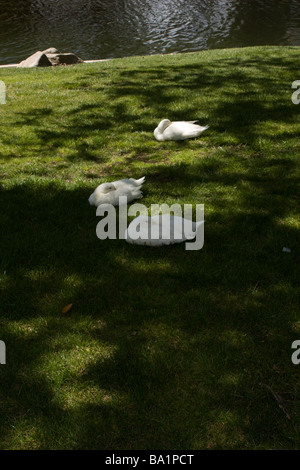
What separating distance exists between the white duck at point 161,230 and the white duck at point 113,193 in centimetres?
70

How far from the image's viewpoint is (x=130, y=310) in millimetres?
3566

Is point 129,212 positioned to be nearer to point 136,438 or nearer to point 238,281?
point 238,281

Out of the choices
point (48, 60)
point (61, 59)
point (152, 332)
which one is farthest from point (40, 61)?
point (152, 332)

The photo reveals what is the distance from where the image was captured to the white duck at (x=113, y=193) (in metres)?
4.99

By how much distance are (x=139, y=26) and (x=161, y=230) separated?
25407mm

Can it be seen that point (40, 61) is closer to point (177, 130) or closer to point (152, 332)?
point (177, 130)

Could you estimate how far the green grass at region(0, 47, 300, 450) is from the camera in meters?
2.74

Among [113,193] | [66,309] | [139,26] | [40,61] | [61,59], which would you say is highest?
[113,193]

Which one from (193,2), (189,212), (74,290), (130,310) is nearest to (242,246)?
(189,212)

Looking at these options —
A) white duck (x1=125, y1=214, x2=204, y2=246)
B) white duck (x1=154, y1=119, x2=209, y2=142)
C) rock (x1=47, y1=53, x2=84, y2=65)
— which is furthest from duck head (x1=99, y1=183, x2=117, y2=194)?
rock (x1=47, y1=53, x2=84, y2=65)

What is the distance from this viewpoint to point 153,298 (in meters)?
3.69

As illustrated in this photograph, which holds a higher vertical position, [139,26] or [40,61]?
[40,61]

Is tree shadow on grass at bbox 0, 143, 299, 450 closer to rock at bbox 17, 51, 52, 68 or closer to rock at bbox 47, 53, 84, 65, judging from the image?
rock at bbox 17, 51, 52, 68

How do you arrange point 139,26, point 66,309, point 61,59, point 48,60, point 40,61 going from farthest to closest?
point 139,26, point 61,59, point 48,60, point 40,61, point 66,309
